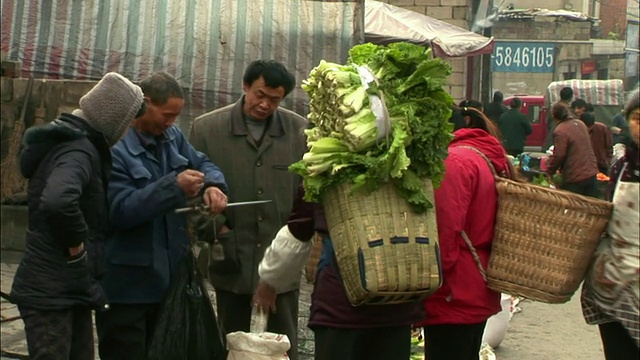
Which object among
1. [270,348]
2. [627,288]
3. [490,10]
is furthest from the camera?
[490,10]

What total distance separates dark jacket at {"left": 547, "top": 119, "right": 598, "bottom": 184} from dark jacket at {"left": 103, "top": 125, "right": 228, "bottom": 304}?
9.73 metres

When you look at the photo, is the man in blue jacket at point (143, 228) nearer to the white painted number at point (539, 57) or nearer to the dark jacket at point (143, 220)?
the dark jacket at point (143, 220)

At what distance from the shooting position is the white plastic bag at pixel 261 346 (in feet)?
16.9

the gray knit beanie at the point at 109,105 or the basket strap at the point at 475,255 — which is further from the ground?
the gray knit beanie at the point at 109,105

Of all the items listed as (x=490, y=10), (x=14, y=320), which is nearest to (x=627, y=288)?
(x=14, y=320)

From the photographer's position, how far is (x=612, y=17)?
146 ft

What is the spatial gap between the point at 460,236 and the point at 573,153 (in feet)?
33.0

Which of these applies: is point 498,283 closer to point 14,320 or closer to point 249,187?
point 249,187

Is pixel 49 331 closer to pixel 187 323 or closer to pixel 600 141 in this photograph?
pixel 187 323

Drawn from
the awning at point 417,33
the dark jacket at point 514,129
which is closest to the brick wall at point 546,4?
the dark jacket at point 514,129

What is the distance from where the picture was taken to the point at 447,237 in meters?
4.70

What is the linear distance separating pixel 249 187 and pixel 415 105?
1641mm

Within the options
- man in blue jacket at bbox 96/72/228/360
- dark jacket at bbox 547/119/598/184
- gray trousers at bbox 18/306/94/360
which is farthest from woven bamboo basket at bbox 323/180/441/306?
dark jacket at bbox 547/119/598/184

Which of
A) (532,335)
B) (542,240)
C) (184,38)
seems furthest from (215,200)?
(184,38)
